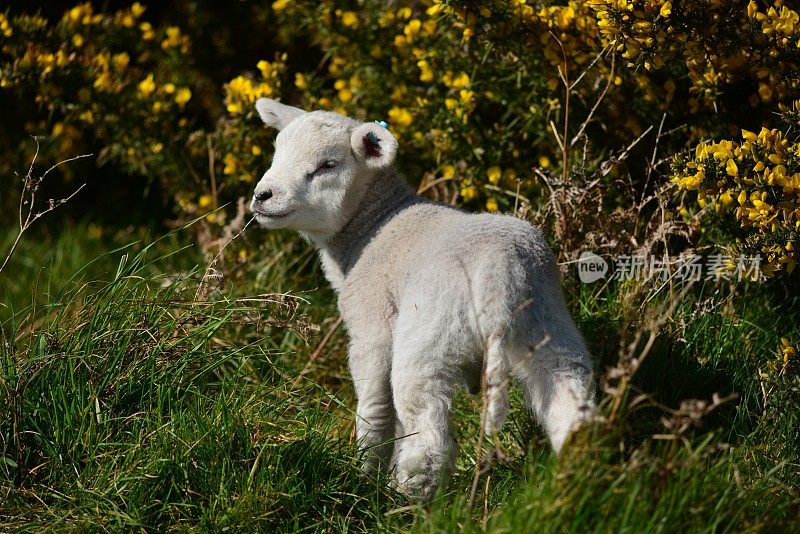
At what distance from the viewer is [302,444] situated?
3.25m

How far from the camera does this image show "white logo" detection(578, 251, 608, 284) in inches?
174

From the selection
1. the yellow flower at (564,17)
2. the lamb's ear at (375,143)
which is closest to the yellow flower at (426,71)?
the yellow flower at (564,17)

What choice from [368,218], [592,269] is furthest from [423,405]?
[592,269]

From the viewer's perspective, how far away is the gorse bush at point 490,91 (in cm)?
383

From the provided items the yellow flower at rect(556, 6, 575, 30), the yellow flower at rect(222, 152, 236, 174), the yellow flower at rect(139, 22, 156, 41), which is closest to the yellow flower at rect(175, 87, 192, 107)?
the yellow flower at rect(139, 22, 156, 41)

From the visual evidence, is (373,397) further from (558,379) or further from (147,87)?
(147,87)

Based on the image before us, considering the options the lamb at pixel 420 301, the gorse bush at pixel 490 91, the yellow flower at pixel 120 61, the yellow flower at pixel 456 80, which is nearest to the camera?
the lamb at pixel 420 301

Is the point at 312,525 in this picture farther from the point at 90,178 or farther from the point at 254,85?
the point at 90,178

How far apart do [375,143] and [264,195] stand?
20.3 inches

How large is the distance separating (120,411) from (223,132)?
2507 millimetres

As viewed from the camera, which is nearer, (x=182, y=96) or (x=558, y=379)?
(x=558, y=379)

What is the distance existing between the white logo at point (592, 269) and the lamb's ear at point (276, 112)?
1.57 m

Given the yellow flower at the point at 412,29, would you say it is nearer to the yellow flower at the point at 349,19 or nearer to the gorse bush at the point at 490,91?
the gorse bush at the point at 490,91

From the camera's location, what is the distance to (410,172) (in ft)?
18.0
